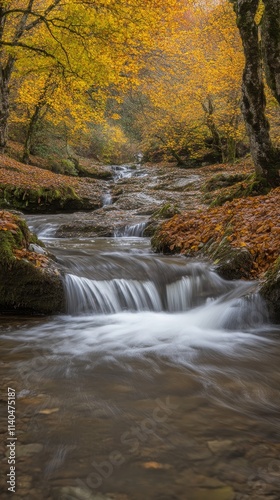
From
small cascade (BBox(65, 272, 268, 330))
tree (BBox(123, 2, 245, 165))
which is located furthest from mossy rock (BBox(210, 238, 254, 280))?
tree (BBox(123, 2, 245, 165))

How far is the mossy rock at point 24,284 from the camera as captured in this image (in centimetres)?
460

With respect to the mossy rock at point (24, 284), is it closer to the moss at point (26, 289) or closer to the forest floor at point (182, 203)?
the moss at point (26, 289)

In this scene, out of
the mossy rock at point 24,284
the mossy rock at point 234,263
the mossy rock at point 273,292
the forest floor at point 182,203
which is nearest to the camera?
the mossy rock at point 273,292

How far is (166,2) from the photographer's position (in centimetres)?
1197

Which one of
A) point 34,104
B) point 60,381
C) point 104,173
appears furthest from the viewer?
point 104,173

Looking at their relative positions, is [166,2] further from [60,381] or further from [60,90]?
[60,381]

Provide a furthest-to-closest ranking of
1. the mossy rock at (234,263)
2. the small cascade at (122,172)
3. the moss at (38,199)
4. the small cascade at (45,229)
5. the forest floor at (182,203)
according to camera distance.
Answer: the small cascade at (122,172), the moss at (38,199), the small cascade at (45,229), the forest floor at (182,203), the mossy rock at (234,263)

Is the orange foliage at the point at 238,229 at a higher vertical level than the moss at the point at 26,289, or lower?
higher

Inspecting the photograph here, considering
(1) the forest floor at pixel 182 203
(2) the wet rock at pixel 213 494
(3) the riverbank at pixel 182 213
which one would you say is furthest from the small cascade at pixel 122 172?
(2) the wet rock at pixel 213 494

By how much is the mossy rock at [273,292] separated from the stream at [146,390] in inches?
5.2

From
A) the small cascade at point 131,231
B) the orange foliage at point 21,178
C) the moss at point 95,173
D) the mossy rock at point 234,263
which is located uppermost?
the moss at point 95,173

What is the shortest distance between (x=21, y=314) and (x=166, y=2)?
1164 cm

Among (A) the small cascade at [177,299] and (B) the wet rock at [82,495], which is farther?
(A) the small cascade at [177,299]

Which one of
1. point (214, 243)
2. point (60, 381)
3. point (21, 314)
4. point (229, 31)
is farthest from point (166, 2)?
point (60, 381)
